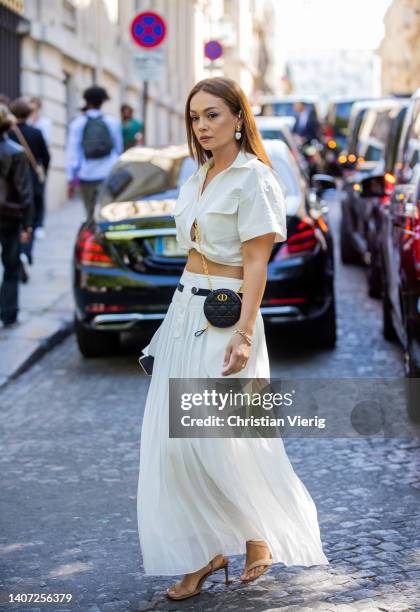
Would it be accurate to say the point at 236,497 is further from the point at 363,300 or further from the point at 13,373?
the point at 363,300

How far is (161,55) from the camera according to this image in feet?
56.4

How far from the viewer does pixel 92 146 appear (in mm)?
14141

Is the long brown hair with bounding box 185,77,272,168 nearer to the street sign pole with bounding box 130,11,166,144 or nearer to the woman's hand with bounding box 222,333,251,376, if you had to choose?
the woman's hand with bounding box 222,333,251,376

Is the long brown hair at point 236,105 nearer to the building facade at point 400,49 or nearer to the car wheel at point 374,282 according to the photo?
the car wheel at point 374,282

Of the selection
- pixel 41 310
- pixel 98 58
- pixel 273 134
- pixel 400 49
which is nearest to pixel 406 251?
pixel 41 310

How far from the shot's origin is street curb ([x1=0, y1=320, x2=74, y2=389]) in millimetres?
8703

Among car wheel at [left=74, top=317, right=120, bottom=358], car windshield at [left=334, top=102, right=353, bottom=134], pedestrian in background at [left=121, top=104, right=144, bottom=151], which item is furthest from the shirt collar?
car windshield at [left=334, top=102, right=353, bottom=134]

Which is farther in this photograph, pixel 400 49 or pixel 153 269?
pixel 400 49

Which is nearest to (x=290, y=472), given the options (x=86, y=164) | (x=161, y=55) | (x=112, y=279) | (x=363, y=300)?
(x=112, y=279)

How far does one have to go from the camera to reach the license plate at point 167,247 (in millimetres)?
8578

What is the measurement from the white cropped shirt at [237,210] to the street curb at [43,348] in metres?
4.45

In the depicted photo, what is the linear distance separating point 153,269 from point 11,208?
2.07 m

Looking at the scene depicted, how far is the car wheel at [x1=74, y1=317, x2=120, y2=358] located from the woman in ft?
16.5

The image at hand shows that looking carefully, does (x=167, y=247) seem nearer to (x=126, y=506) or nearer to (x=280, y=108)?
(x=126, y=506)
